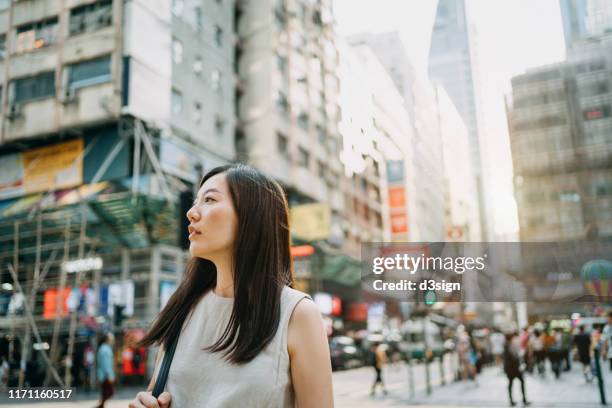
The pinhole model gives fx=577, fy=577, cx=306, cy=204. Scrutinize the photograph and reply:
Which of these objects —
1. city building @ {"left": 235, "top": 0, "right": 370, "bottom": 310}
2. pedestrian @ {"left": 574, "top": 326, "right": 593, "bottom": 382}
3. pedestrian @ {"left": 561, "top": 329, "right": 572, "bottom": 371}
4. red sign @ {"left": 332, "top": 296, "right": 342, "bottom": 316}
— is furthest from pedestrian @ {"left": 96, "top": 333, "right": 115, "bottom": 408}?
red sign @ {"left": 332, "top": 296, "right": 342, "bottom": 316}

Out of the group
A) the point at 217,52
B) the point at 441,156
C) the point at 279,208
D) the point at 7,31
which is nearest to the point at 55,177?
the point at 7,31

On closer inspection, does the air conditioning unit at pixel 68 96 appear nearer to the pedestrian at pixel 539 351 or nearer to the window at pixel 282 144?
the window at pixel 282 144

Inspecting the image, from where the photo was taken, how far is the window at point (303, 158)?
15.9m

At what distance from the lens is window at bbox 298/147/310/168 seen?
15.9m

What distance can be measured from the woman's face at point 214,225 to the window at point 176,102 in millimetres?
11949

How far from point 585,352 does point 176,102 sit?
32.9 ft

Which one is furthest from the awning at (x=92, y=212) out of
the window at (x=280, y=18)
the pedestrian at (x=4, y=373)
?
the window at (x=280, y=18)

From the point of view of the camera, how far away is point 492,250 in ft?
21.7

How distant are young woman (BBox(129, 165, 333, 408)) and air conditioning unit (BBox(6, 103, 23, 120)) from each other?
10.3m

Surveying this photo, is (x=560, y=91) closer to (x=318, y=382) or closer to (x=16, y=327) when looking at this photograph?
(x=318, y=382)

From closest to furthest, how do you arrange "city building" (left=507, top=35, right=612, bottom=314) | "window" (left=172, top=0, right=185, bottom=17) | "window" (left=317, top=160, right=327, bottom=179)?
"city building" (left=507, top=35, right=612, bottom=314) < "window" (left=172, top=0, right=185, bottom=17) < "window" (left=317, top=160, right=327, bottom=179)

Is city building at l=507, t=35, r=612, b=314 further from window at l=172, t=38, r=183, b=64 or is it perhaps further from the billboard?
the billboard

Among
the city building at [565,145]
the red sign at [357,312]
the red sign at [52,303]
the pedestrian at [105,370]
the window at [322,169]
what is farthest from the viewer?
the red sign at [357,312]

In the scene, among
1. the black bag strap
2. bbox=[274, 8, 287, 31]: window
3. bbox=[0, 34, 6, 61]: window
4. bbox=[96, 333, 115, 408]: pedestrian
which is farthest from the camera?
bbox=[274, 8, 287, 31]: window
